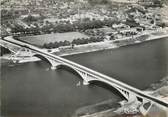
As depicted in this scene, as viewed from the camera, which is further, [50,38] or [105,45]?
[105,45]

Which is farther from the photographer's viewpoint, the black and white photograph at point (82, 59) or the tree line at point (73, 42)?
the tree line at point (73, 42)

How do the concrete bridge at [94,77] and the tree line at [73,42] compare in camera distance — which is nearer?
the concrete bridge at [94,77]

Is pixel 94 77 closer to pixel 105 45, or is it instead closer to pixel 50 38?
pixel 105 45

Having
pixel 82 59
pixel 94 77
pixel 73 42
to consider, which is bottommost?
pixel 94 77

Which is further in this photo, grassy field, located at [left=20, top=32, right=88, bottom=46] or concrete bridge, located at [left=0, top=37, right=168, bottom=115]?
grassy field, located at [left=20, top=32, right=88, bottom=46]

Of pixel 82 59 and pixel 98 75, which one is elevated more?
pixel 82 59

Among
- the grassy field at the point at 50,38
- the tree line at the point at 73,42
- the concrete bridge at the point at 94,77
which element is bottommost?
the concrete bridge at the point at 94,77

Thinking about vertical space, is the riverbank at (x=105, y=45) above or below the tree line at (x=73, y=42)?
below

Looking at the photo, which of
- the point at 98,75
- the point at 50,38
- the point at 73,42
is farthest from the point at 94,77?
the point at 50,38
